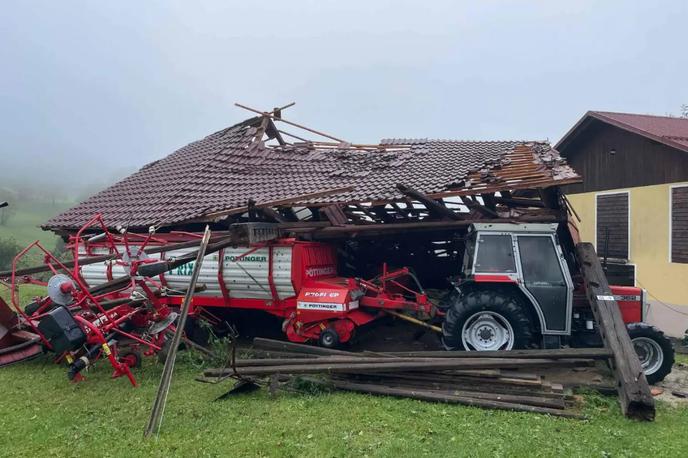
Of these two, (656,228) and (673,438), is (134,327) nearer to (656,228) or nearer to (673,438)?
(673,438)

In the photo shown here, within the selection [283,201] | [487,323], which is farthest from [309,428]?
[283,201]

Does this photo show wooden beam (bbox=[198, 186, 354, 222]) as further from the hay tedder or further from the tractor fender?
the tractor fender

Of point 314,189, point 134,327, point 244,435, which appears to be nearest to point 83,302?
point 134,327

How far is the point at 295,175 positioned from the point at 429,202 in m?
4.17

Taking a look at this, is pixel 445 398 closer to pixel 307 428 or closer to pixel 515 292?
pixel 307 428

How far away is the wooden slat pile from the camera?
6070 mm

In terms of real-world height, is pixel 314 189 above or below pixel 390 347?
above

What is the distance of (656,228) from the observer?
13.7 metres

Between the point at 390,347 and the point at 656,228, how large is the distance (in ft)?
28.8

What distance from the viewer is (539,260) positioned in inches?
300

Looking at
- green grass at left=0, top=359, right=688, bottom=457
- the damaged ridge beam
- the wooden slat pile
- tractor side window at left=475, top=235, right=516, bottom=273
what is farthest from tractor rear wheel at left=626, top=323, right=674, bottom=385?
the damaged ridge beam

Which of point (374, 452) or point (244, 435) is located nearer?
point (374, 452)

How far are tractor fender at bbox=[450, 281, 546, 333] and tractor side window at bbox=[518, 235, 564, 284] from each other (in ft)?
0.72

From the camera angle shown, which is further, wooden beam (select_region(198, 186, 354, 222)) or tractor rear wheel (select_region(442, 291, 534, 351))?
wooden beam (select_region(198, 186, 354, 222))
